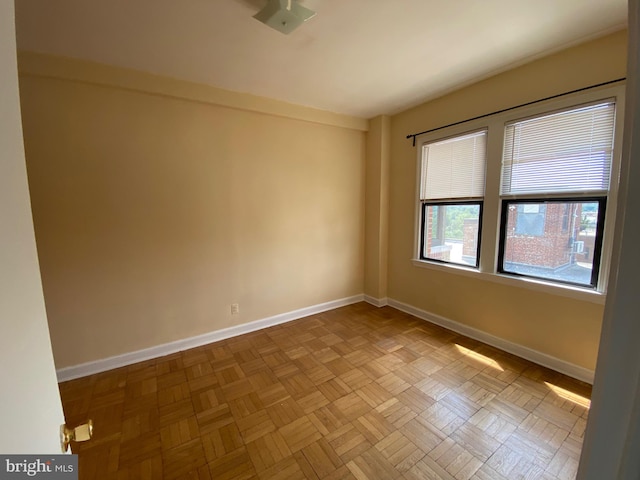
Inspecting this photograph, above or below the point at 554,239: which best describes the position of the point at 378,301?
below

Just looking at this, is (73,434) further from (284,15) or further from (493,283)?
(493,283)

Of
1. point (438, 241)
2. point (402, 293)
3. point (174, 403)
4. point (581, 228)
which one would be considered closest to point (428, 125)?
point (438, 241)

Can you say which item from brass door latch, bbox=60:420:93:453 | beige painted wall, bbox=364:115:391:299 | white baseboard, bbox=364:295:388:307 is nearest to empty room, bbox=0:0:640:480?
brass door latch, bbox=60:420:93:453

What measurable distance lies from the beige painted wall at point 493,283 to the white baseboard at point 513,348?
0.14 ft

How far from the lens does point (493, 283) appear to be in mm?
2617

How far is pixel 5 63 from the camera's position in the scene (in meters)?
0.46

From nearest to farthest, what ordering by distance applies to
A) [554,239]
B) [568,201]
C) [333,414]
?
1. [333,414]
2. [568,201]
3. [554,239]

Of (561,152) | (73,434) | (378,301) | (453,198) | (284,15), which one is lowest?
(378,301)

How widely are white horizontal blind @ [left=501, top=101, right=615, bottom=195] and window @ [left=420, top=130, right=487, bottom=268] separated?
29 cm

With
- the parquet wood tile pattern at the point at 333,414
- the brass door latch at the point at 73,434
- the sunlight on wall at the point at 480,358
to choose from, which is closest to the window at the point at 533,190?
the sunlight on wall at the point at 480,358

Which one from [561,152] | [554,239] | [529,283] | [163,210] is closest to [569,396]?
[529,283]

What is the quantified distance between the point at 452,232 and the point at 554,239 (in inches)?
37.2

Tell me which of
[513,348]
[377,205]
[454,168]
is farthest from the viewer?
Result: [377,205]

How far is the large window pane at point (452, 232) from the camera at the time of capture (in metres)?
2.82
